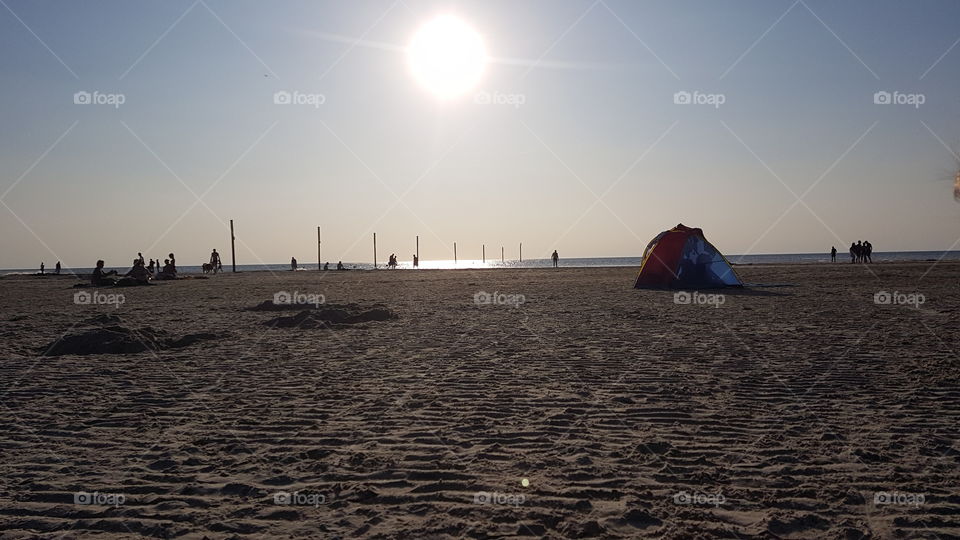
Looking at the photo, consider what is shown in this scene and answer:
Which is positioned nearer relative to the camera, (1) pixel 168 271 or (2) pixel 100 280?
(2) pixel 100 280

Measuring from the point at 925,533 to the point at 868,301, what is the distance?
52.4 ft

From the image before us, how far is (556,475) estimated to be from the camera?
14.4 feet

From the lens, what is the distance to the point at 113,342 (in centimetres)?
1026

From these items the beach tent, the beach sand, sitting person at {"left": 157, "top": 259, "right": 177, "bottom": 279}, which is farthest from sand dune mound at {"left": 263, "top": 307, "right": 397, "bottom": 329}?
sitting person at {"left": 157, "top": 259, "right": 177, "bottom": 279}

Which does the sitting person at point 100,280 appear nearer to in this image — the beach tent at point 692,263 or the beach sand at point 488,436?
the beach sand at point 488,436

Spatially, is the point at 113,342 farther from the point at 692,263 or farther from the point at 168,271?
the point at 168,271

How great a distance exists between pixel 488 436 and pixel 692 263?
19.8m

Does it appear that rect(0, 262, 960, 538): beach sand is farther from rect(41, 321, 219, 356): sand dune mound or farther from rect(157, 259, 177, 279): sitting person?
rect(157, 259, 177, 279): sitting person

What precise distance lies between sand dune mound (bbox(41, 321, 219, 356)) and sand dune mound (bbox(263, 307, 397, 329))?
2.52 metres

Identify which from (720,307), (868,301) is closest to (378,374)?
(720,307)

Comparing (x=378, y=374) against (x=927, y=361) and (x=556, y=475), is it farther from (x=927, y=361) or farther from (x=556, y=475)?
(x=927, y=361)

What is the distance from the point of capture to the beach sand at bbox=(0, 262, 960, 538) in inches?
147

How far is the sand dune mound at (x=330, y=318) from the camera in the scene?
1350cm

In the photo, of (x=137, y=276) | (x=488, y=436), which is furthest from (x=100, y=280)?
(x=488, y=436)
